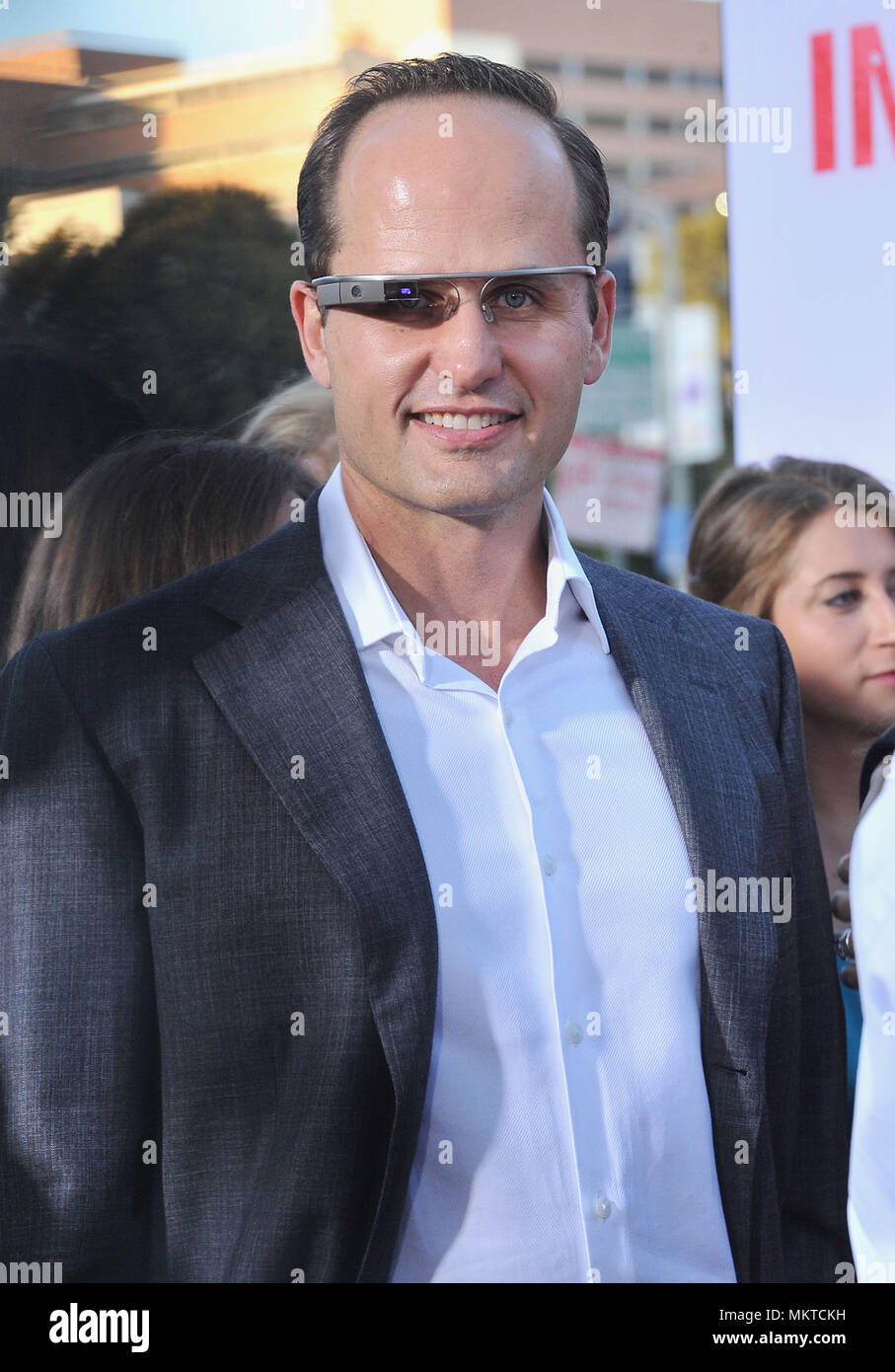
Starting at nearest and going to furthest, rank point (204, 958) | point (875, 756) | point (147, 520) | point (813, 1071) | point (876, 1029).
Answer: point (876, 1029) → point (204, 958) → point (813, 1071) → point (875, 756) → point (147, 520)

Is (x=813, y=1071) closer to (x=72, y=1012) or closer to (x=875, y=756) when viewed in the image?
(x=875, y=756)

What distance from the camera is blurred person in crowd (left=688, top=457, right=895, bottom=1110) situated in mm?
2549

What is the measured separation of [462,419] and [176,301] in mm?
979

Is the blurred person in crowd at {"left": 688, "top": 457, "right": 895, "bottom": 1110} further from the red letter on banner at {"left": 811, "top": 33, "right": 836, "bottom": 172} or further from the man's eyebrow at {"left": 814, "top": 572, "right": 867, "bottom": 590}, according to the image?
the red letter on banner at {"left": 811, "top": 33, "right": 836, "bottom": 172}

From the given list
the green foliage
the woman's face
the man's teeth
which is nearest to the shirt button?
the man's teeth

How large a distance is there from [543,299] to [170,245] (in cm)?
96

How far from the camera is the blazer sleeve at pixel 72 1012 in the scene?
1.60 metres

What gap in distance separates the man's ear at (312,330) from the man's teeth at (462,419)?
0.19 metres

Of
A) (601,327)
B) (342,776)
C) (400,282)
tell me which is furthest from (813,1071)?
(400,282)

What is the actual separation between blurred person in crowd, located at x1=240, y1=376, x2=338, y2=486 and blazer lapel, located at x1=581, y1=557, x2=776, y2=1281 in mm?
850

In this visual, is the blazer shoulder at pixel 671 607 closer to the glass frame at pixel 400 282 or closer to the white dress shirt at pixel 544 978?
the white dress shirt at pixel 544 978

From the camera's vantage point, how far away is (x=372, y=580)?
1.79 meters

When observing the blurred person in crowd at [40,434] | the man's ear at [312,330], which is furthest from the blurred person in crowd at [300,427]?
the man's ear at [312,330]
